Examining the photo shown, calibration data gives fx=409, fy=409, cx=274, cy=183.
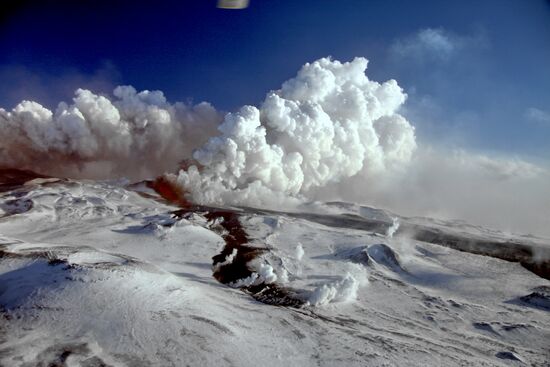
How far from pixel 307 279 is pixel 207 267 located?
1000 cm

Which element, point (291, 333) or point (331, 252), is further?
point (331, 252)

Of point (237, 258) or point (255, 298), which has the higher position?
point (237, 258)

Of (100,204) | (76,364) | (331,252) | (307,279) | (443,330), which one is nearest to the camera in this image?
(76,364)

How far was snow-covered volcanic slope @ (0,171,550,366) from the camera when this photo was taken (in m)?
21.8

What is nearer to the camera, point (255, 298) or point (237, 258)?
point (255, 298)

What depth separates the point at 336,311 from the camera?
29.8 m

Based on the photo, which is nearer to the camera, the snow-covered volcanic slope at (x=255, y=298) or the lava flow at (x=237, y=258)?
the snow-covered volcanic slope at (x=255, y=298)

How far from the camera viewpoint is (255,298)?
3167 cm

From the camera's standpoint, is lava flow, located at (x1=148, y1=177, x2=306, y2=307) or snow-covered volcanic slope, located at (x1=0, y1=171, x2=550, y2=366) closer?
snow-covered volcanic slope, located at (x1=0, y1=171, x2=550, y2=366)

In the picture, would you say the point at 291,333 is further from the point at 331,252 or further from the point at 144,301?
the point at 331,252

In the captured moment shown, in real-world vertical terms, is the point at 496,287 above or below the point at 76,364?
Result: above

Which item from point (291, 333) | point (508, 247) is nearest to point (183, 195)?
point (508, 247)

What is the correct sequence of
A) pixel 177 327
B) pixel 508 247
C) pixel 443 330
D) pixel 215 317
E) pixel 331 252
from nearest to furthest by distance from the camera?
pixel 177 327 → pixel 215 317 → pixel 443 330 → pixel 331 252 → pixel 508 247

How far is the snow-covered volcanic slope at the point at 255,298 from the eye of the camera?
21.8 metres
